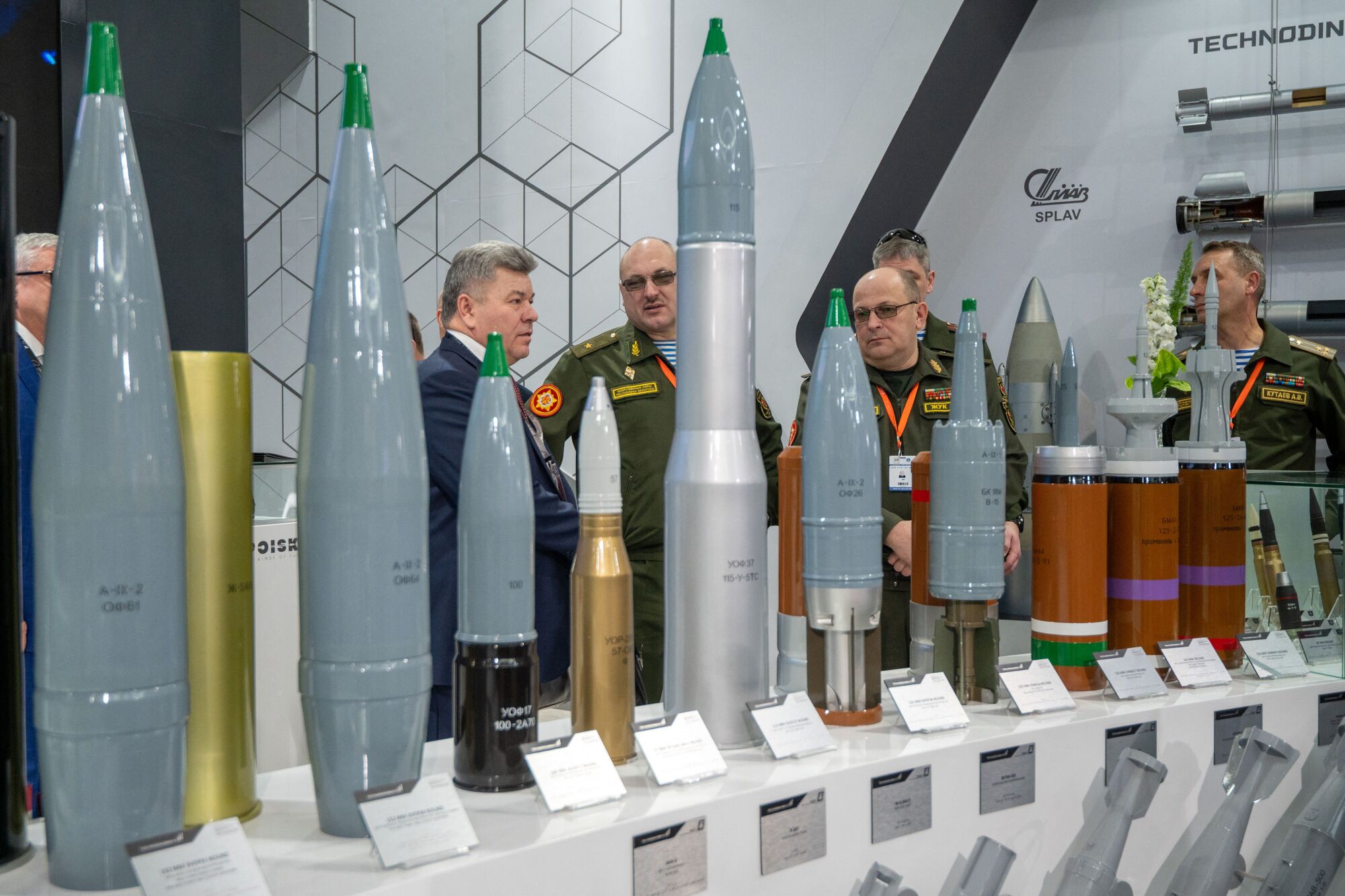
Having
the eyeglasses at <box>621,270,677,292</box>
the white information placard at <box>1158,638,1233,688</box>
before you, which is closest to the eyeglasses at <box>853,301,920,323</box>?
the eyeglasses at <box>621,270,677,292</box>

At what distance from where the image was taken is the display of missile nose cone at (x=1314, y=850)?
49.4 inches

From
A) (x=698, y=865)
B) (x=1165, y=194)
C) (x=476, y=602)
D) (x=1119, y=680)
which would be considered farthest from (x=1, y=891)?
(x=1165, y=194)

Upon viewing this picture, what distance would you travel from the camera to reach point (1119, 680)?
1231 mm

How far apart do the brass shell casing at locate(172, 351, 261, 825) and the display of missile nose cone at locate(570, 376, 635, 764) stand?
0.88ft

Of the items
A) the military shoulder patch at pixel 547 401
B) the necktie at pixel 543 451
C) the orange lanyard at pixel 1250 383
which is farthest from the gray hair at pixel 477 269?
the orange lanyard at pixel 1250 383

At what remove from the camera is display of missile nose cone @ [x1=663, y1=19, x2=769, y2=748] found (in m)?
1.01

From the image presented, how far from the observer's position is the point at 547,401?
3.03m

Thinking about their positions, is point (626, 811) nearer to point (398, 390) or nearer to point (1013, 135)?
point (398, 390)

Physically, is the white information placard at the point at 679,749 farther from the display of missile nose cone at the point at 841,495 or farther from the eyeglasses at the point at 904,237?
the eyeglasses at the point at 904,237

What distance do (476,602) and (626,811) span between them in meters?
0.21

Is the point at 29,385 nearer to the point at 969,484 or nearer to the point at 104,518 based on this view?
the point at 104,518

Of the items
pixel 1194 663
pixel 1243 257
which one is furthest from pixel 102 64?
pixel 1243 257

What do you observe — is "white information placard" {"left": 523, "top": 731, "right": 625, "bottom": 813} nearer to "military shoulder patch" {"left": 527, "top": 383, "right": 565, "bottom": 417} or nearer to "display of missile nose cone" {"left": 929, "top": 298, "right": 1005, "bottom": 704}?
"display of missile nose cone" {"left": 929, "top": 298, "right": 1005, "bottom": 704}

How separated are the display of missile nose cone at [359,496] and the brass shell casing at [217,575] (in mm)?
62
